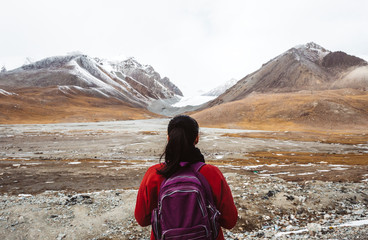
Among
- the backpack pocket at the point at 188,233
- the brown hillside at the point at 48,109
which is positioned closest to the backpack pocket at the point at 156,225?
the backpack pocket at the point at 188,233

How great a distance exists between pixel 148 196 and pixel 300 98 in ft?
396

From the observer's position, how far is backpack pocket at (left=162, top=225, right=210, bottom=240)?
2621 mm

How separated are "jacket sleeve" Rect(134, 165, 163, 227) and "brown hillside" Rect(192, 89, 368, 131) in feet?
286

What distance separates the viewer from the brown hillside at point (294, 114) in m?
85.9

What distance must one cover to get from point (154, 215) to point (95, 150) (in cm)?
3113

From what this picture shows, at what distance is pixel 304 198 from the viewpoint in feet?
32.2

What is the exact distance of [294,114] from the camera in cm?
9531

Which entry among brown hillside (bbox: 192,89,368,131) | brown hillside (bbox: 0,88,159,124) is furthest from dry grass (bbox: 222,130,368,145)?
brown hillside (bbox: 0,88,159,124)

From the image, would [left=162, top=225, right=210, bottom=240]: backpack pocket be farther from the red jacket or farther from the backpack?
the red jacket

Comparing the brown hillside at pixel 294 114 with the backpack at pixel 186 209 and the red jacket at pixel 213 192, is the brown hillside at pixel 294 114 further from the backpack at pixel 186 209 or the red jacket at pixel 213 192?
the backpack at pixel 186 209

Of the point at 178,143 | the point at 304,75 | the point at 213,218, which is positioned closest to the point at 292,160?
the point at 213,218

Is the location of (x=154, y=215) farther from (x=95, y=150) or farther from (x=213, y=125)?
(x=213, y=125)

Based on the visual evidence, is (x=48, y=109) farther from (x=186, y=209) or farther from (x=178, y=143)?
(x=186, y=209)

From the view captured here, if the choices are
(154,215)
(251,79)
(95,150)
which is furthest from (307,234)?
(251,79)
